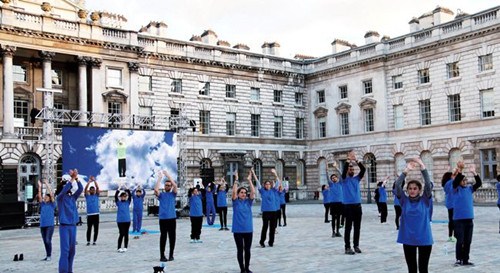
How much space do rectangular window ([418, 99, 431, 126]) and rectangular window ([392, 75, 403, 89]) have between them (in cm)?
248

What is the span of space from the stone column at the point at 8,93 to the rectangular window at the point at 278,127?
75.7ft

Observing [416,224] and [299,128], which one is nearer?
[416,224]

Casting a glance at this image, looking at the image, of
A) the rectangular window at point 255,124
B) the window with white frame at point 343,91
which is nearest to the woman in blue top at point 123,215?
the rectangular window at point 255,124

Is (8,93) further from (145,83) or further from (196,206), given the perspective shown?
(196,206)

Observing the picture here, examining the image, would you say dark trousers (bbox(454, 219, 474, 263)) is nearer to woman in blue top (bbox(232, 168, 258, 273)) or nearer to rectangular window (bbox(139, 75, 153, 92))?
woman in blue top (bbox(232, 168, 258, 273))

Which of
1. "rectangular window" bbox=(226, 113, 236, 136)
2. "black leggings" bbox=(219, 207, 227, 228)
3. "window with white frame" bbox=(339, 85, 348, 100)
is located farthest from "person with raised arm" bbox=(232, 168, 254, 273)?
"window with white frame" bbox=(339, 85, 348, 100)

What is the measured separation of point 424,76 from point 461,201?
3384 centimetres

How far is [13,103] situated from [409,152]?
2947 centimetres

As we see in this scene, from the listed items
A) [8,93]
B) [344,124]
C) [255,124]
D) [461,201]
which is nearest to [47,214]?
[461,201]

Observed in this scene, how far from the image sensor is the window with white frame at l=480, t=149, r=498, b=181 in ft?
128

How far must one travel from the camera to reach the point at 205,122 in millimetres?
47906

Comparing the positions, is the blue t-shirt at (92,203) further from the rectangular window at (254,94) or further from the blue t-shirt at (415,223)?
the rectangular window at (254,94)

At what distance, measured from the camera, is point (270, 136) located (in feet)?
169

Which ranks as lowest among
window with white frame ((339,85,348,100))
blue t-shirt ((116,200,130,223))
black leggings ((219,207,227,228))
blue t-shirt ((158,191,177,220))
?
black leggings ((219,207,227,228))
